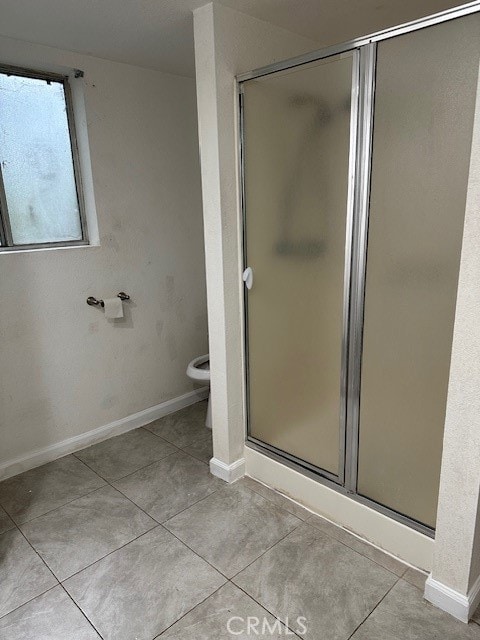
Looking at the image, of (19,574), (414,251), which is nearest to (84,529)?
(19,574)

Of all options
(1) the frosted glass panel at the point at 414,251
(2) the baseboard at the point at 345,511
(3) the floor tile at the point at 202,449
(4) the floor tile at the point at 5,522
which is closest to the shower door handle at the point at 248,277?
(1) the frosted glass panel at the point at 414,251

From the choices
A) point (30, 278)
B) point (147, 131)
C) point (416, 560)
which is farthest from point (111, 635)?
point (147, 131)

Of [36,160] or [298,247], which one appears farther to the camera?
[36,160]

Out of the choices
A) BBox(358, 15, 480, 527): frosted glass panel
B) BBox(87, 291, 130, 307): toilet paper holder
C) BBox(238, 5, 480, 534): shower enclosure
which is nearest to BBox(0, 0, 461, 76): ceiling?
BBox(238, 5, 480, 534): shower enclosure

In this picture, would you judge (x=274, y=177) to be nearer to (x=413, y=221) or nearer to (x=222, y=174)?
(x=222, y=174)

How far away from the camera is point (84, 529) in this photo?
207 centimetres

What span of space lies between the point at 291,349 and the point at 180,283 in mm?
1244

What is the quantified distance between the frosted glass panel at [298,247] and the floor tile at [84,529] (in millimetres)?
752

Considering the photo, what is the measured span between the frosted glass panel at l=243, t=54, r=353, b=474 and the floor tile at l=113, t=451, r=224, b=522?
0.43 meters

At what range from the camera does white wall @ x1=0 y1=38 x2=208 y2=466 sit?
8.00 ft

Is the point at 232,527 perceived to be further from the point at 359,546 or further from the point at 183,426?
the point at 183,426

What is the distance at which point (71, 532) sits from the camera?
205cm

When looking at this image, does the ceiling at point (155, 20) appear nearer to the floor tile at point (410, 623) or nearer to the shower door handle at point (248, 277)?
the shower door handle at point (248, 277)

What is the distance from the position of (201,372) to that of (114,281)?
2.49 ft
